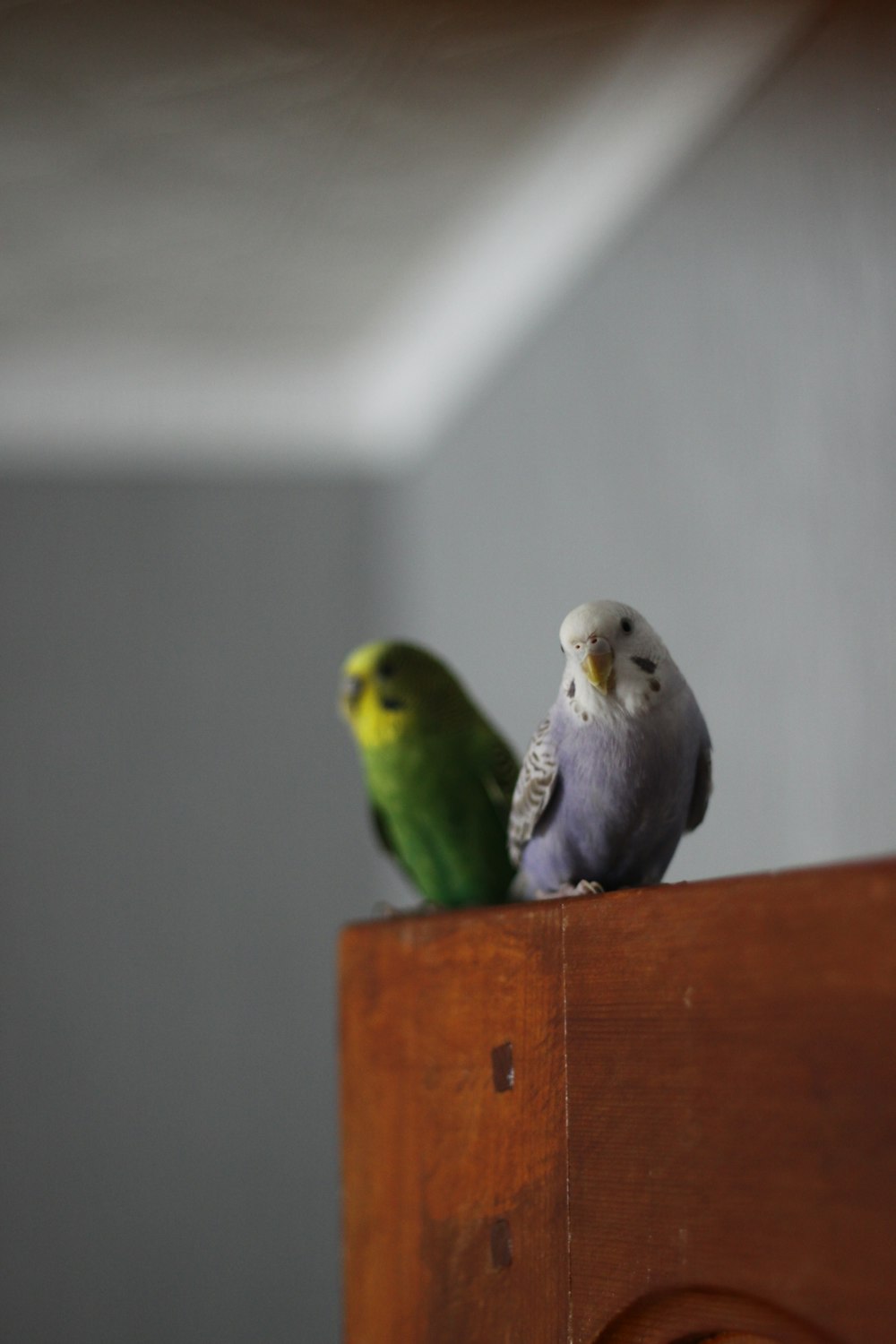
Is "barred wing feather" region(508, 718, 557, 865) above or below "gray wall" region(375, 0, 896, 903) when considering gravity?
below

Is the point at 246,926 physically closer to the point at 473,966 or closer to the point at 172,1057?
the point at 172,1057

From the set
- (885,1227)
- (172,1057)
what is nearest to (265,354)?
(172,1057)

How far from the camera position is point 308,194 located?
2199 mm

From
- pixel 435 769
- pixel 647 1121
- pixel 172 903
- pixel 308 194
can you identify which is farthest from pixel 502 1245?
pixel 172 903

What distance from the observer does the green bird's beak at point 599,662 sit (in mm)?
782

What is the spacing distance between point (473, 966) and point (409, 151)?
→ 5.37 ft

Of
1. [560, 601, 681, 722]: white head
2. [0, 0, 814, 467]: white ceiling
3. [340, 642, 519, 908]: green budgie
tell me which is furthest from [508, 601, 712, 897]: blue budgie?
[0, 0, 814, 467]: white ceiling

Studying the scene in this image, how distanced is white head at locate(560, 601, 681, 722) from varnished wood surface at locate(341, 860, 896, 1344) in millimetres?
150

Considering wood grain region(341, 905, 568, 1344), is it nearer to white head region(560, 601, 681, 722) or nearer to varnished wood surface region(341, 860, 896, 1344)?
varnished wood surface region(341, 860, 896, 1344)

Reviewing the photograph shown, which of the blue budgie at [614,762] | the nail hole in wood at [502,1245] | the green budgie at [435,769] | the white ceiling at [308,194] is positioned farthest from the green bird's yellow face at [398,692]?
the white ceiling at [308,194]

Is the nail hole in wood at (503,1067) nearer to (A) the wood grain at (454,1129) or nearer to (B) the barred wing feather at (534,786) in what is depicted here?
(A) the wood grain at (454,1129)

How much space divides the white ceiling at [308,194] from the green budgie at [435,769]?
3.04ft

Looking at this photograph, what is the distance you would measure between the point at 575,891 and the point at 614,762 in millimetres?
102

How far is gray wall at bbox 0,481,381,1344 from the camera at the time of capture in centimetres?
288
